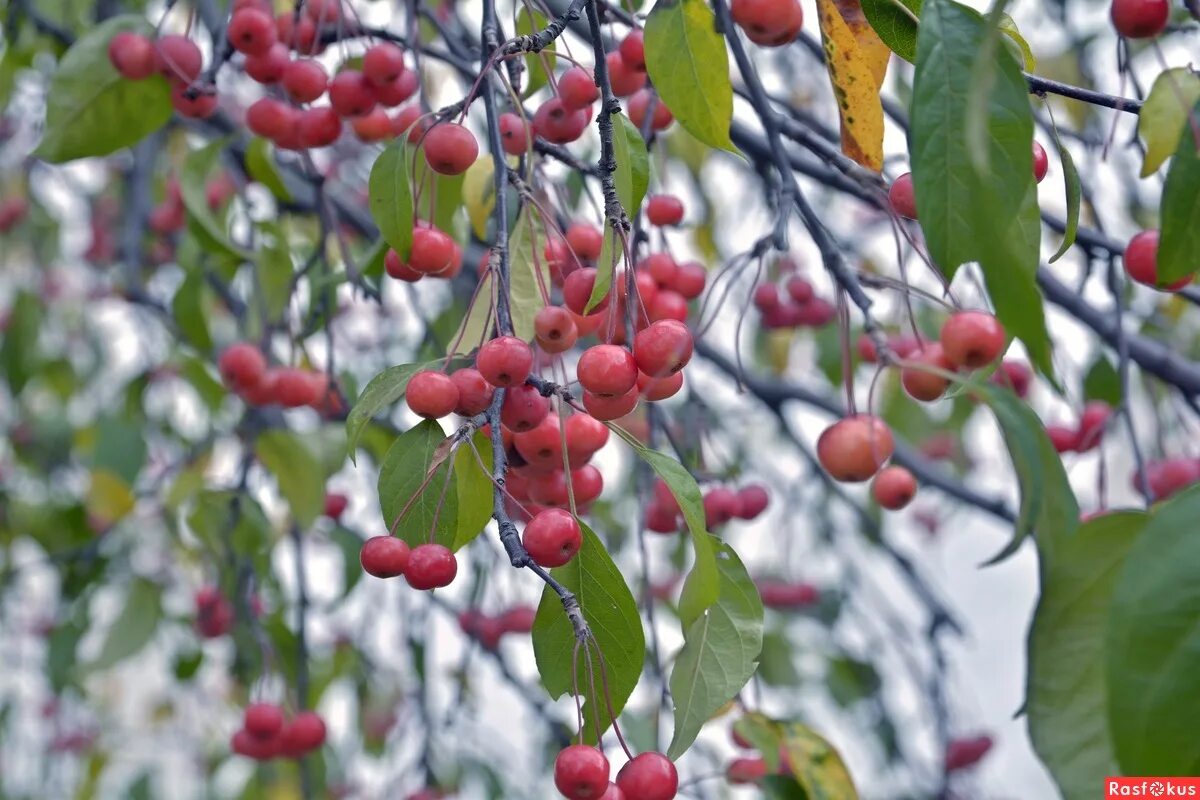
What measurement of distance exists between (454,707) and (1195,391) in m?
1.46

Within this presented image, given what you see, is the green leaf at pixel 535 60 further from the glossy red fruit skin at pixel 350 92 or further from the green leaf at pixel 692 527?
the green leaf at pixel 692 527

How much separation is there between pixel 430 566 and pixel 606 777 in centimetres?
23

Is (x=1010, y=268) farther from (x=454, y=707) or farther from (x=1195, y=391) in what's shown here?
(x=454, y=707)

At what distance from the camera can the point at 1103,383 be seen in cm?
188

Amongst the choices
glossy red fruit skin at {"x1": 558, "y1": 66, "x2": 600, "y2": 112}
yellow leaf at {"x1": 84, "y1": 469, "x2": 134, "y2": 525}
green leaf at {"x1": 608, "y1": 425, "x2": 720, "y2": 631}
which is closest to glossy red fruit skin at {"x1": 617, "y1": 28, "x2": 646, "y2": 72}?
glossy red fruit skin at {"x1": 558, "y1": 66, "x2": 600, "y2": 112}

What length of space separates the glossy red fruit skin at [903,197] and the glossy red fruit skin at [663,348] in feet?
0.87

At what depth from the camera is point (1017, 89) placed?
75 centimetres

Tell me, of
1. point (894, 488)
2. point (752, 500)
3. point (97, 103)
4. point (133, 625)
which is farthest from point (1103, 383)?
point (133, 625)

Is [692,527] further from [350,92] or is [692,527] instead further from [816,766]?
[350,92]

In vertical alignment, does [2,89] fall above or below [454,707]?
above

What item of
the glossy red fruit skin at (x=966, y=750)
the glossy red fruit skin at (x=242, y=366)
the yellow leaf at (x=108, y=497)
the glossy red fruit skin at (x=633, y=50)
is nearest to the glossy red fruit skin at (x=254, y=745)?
the glossy red fruit skin at (x=242, y=366)

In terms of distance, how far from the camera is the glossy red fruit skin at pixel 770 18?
101 centimetres

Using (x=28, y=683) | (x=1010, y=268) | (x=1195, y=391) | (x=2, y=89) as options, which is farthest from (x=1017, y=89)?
(x=28, y=683)

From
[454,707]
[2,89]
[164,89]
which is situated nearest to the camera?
[164,89]
